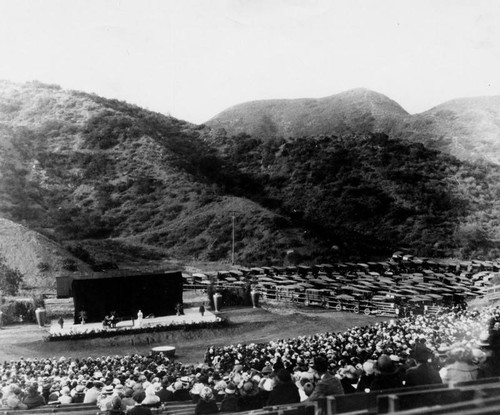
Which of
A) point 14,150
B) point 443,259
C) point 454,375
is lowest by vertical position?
point 443,259

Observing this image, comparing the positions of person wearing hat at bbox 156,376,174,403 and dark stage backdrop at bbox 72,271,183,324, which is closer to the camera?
person wearing hat at bbox 156,376,174,403

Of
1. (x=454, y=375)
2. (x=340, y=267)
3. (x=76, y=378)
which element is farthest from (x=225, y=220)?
(x=454, y=375)

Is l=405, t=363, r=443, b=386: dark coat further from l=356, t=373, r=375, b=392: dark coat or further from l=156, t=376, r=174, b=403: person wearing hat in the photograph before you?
l=156, t=376, r=174, b=403: person wearing hat

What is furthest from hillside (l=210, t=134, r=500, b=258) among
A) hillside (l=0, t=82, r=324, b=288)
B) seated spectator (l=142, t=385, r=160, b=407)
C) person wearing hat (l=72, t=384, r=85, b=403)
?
seated spectator (l=142, t=385, r=160, b=407)

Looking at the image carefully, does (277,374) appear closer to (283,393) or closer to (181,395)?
(283,393)

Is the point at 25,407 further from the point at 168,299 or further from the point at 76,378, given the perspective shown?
the point at 168,299

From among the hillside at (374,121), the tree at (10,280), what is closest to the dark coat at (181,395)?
the tree at (10,280)
